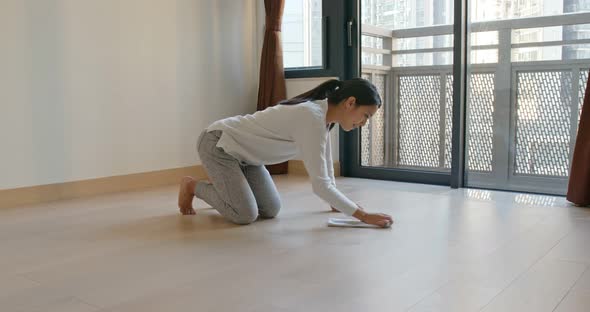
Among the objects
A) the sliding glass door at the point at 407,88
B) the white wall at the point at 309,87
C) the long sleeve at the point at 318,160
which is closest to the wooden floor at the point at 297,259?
the long sleeve at the point at 318,160

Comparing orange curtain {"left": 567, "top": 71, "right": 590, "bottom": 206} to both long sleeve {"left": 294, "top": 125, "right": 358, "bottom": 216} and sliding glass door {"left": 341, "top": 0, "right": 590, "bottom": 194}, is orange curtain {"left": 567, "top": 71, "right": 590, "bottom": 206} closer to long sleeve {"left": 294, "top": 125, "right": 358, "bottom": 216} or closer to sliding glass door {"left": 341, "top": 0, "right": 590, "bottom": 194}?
sliding glass door {"left": 341, "top": 0, "right": 590, "bottom": 194}

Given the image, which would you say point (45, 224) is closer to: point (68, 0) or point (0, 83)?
point (0, 83)

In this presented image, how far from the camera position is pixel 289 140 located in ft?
7.40

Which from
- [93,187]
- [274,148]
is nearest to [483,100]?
[274,148]

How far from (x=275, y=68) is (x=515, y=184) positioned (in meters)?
1.73

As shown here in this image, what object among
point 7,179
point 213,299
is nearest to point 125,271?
point 213,299

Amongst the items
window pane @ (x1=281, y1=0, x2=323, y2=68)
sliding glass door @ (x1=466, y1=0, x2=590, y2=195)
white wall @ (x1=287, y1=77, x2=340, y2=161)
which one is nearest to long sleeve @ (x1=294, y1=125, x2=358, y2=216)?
sliding glass door @ (x1=466, y1=0, x2=590, y2=195)

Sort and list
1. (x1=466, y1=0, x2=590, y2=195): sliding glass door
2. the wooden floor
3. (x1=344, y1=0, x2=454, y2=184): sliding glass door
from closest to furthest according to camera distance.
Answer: the wooden floor
(x1=466, y1=0, x2=590, y2=195): sliding glass door
(x1=344, y1=0, x2=454, y2=184): sliding glass door

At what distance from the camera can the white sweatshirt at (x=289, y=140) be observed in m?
2.10

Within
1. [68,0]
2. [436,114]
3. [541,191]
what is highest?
[68,0]

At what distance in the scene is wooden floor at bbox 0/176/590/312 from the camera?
1.41 metres

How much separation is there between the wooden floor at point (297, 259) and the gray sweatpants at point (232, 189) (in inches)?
2.8

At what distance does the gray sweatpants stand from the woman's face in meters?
0.52

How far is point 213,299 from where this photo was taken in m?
1.42
